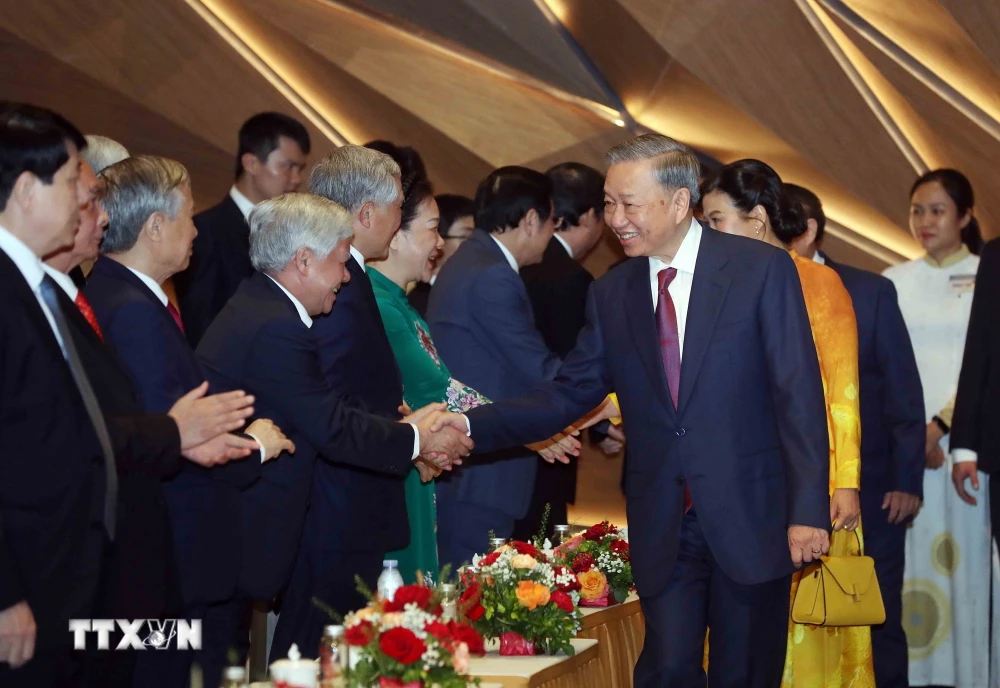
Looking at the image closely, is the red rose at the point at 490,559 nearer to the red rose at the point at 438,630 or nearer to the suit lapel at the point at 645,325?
the suit lapel at the point at 645,325

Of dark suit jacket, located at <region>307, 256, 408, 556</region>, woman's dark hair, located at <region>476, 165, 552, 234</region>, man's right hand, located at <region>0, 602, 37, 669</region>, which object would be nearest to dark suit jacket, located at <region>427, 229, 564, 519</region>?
Answer: woman's dark hair, located at <region>476, 165, 552, 234</region>

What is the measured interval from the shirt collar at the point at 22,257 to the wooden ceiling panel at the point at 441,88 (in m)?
4.42

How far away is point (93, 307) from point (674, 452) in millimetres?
1495

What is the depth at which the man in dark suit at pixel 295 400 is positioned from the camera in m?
3.50

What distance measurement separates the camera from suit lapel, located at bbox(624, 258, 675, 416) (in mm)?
3453

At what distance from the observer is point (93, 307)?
3.18 meters

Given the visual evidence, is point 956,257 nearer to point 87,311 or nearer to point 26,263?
point 87,311

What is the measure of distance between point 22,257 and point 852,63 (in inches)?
159

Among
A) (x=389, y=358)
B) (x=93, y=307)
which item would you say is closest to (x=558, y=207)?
(x=389, y=358)

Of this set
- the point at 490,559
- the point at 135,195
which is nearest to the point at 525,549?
the point at 490,559

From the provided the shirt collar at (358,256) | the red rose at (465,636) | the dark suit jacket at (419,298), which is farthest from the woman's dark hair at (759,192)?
the dark suit jacket at (419,298)

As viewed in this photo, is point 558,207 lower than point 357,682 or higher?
higher

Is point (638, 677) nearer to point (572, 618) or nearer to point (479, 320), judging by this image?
point (572, 618)

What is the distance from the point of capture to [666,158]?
140 inches
